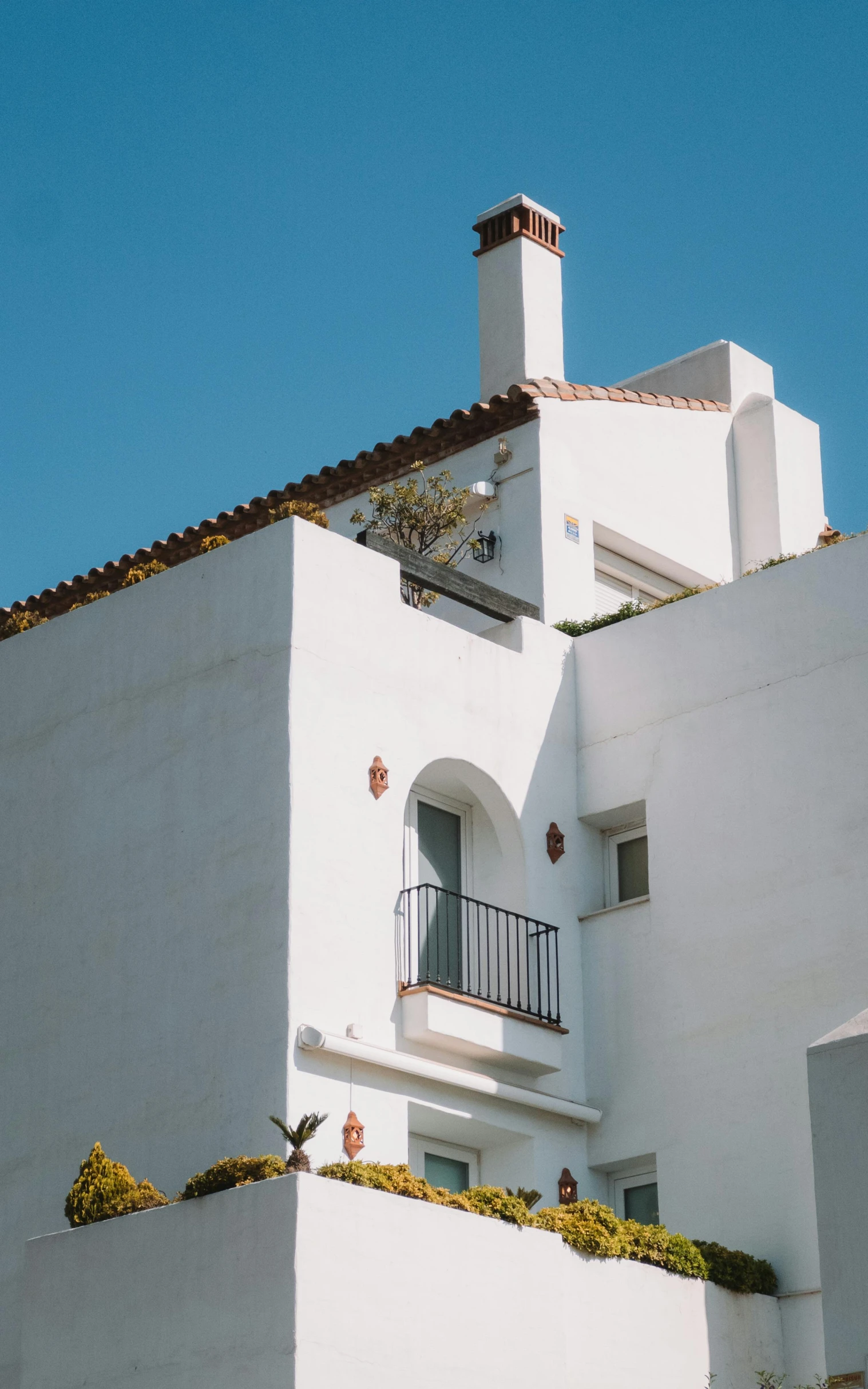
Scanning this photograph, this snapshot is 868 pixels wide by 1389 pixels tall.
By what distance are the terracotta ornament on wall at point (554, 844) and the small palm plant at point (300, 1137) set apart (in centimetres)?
488

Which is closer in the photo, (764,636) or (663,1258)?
(663,1258)

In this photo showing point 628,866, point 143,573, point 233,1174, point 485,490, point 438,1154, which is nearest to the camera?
point 233,1174

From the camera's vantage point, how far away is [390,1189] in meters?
14.3

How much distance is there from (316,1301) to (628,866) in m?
7.41

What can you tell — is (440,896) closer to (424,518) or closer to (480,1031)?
(480,1031)

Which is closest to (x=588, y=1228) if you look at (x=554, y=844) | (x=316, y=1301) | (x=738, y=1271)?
(x=738, y=1271)

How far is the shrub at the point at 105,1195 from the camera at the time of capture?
14.5 m

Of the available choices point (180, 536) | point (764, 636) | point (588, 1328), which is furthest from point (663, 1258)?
point (180, 536)

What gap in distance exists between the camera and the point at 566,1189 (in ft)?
58.0

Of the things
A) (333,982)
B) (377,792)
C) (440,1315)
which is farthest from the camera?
(377,792)

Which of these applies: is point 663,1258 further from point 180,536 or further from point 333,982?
point 180,536

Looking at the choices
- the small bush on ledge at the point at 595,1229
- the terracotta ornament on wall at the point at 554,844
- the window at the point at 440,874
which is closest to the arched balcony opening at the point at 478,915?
the window at the point at 440,874

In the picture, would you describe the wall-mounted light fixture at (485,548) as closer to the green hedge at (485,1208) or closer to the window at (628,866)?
the window at (628,866)

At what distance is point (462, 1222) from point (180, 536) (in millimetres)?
12006
